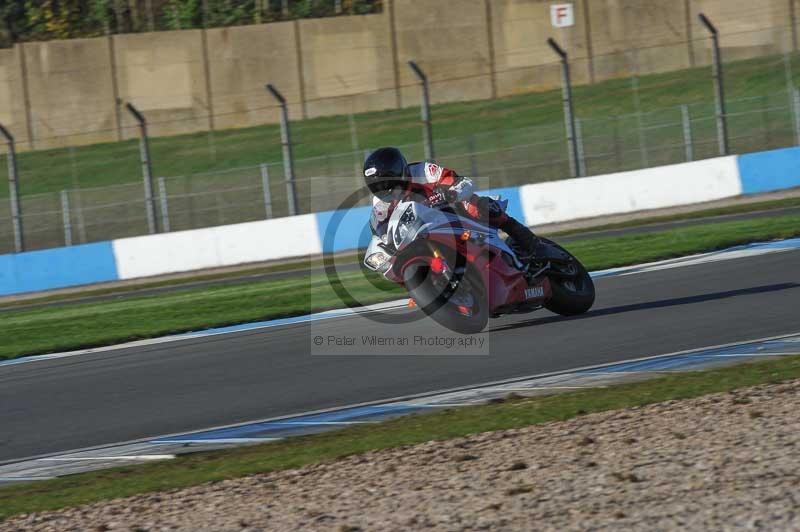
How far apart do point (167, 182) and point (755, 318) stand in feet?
71.3

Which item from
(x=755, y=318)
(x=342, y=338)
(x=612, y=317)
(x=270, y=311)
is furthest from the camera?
(x=270, y=311)

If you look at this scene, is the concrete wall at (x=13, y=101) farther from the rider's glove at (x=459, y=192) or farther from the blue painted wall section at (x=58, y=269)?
the rider's glove at (x=459, y=192)

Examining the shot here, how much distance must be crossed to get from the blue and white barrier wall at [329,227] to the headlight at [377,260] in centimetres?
1244

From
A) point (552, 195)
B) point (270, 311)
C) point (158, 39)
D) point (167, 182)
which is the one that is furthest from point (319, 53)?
point (270, 311)

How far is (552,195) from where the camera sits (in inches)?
897

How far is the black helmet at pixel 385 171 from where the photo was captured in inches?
393

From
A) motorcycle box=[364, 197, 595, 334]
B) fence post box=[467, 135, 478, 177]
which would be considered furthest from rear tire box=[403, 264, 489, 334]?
fence post box=[467, 135, 478, 177]

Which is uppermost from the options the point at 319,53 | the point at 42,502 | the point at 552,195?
the point at 319,53

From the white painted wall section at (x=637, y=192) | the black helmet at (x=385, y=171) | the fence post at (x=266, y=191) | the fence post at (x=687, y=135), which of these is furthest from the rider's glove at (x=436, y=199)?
the fence post at (x=687, y=135)

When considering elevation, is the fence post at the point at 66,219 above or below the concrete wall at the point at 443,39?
below

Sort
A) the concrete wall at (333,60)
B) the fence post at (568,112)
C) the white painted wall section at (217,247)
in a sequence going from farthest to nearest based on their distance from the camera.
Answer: the concrete wall at (333,60)
the white painted wall section at (217,247)
the fence post at (568,112)

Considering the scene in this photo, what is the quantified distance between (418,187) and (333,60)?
92.6 feet

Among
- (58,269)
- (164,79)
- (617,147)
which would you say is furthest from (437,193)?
(164,79)

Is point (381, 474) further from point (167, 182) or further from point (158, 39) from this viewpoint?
point (158, 39)
